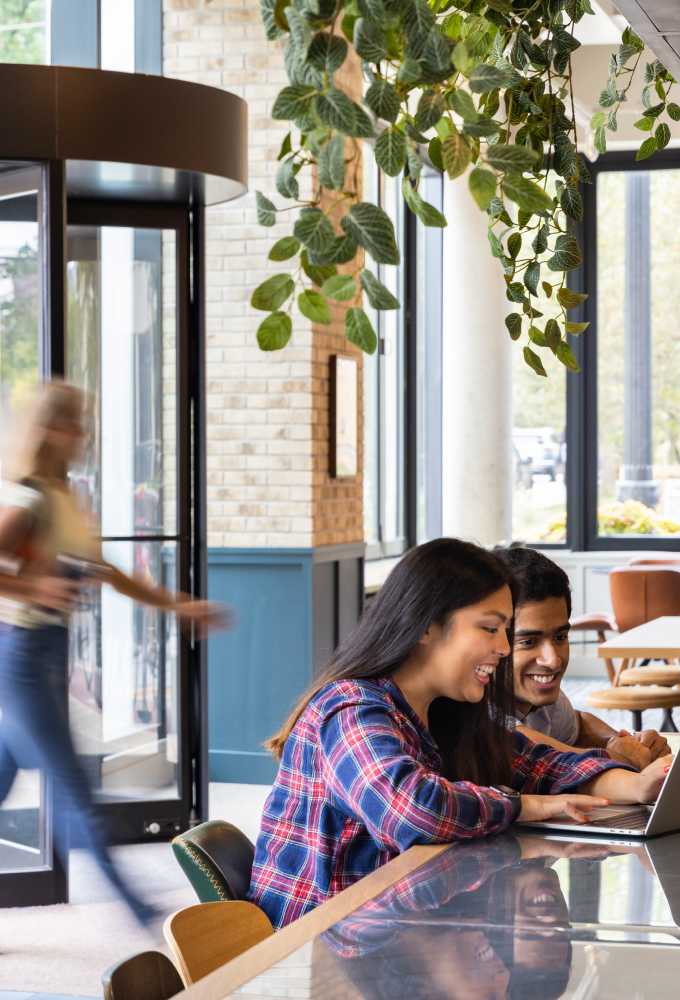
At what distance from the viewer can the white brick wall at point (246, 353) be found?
7.03m

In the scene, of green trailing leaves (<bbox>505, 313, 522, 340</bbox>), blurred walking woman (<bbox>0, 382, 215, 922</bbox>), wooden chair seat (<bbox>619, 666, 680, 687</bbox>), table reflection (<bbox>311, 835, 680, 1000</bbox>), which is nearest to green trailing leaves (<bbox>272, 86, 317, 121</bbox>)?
table reflection (<bbox>311, 835, 680, 1000</bbox>)

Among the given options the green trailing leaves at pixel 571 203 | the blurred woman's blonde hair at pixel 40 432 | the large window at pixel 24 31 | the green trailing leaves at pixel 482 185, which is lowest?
the blurred woman's blonde hair at pixel 40 432

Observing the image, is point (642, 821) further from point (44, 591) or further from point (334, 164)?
point (44, 591)

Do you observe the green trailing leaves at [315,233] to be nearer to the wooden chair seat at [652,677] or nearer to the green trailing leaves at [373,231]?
the green trailing leaves at [373,231]

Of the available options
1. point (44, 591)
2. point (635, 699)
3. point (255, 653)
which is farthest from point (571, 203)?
point (255, 653)

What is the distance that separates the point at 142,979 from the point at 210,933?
0.21 meters

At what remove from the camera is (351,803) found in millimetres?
2102

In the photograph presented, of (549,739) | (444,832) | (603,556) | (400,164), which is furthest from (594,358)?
(400,164)

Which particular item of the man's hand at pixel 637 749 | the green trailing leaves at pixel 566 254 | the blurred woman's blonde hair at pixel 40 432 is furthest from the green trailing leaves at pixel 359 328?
the blurred woman's blonde hair at pixel 40 432

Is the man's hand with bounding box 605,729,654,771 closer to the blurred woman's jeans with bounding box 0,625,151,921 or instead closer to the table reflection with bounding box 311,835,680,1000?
the table reflection with bounding box 311,835,680,1000

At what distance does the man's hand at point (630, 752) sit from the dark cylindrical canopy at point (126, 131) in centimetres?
305

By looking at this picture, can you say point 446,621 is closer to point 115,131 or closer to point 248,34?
point 115,131

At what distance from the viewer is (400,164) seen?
3.51 ft

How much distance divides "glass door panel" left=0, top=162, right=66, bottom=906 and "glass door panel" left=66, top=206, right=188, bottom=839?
0.61 m
